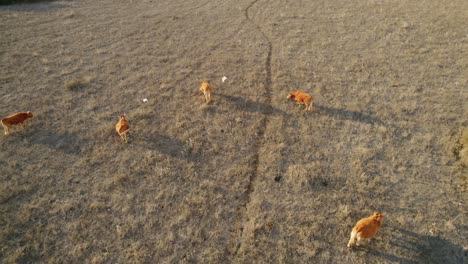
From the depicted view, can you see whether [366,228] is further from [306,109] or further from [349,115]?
[306,109]

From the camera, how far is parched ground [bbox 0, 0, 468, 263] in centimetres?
762

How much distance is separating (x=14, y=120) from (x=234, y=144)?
6.57m

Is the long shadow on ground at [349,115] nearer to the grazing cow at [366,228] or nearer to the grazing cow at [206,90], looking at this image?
the grazing cow at [206,90]

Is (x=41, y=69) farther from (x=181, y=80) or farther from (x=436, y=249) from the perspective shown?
(x=436, y=249)

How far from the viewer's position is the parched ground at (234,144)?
7621 mm

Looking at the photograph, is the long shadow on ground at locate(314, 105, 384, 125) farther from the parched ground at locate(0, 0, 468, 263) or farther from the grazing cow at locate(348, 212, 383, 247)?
the grazing cow at locate(348, 212, 383, 247)

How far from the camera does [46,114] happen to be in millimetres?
11312

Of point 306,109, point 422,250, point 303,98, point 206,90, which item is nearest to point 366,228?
point 422,250

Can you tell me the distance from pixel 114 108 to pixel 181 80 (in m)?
2.84

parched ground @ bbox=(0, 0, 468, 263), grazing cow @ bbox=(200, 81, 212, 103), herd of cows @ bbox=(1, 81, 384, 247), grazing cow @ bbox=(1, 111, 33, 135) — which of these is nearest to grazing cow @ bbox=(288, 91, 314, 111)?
herd of cows @ bbox=(1, 81, 384, 247)

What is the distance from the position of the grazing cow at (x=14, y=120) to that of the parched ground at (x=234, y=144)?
0.45 metres

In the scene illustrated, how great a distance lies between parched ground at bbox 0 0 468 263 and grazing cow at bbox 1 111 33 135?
1.49 feet

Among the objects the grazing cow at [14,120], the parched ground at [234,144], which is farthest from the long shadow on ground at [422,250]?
the grazing cow at [14,120]

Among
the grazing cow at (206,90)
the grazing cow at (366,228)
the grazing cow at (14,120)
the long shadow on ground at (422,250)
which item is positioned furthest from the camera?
the grazing cow at (206,90)
